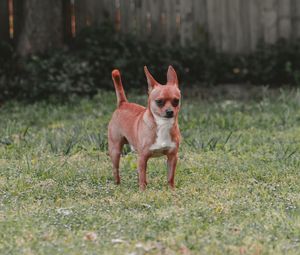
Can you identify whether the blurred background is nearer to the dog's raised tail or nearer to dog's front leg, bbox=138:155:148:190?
the dog's raised tail

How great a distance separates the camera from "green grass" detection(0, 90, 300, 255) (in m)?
5.68

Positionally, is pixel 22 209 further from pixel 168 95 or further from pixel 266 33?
pixel 266 33

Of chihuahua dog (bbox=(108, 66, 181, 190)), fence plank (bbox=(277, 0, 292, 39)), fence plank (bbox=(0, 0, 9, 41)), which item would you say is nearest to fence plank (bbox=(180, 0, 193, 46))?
fence plank (bbox=(277, 0, 292, 39))

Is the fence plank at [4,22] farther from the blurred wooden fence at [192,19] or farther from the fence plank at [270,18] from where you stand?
the fence plank at [270,18]

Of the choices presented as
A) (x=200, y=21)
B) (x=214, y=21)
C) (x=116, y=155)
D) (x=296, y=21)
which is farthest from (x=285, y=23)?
(x=116, y=155)

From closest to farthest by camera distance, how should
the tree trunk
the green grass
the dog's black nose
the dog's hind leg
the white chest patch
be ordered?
the green grass, the dog's black nose, the white chest patch, the dog's hind leg, the tree trunk

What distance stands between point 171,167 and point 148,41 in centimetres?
775

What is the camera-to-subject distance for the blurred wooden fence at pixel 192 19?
49.0 ft

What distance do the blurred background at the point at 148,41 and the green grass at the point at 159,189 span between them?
6.78ft

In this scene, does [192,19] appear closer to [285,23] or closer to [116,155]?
[285,23]

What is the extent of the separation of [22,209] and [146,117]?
4.41ft

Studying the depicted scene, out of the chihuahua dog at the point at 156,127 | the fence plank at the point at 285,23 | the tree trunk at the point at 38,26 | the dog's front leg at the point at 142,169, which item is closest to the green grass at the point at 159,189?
the dog's front leg at the point at 142,169

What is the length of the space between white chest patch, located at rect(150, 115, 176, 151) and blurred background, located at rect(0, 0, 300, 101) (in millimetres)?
6504

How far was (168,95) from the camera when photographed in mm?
7047
